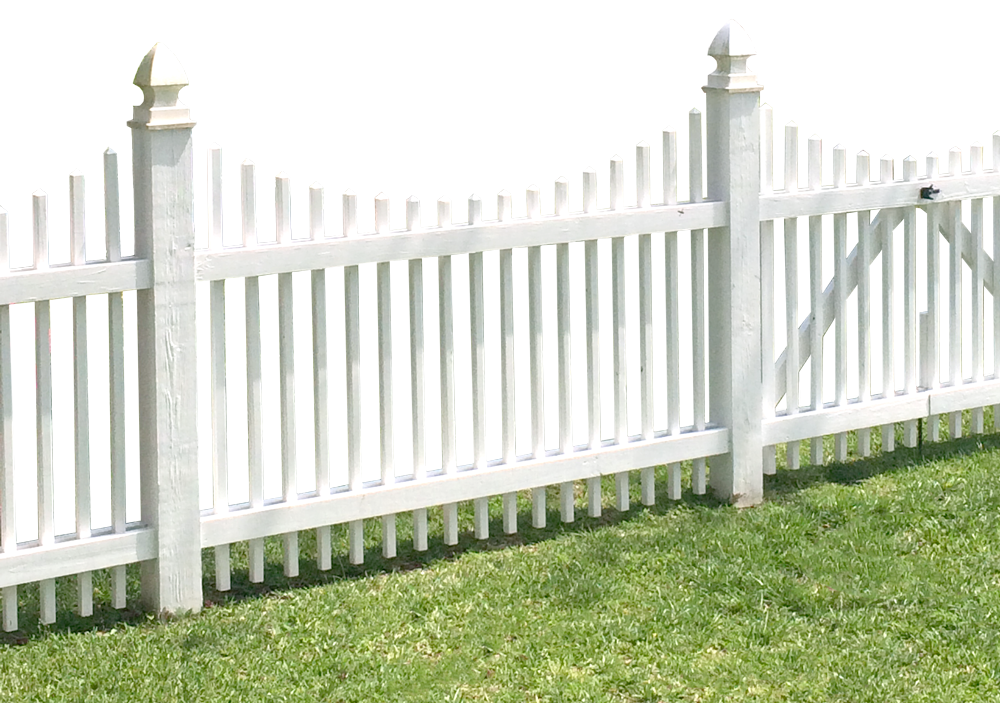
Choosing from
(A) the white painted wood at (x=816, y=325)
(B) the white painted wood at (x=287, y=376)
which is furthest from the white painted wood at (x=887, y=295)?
(B) the white painted wood at (x=287, y=376)

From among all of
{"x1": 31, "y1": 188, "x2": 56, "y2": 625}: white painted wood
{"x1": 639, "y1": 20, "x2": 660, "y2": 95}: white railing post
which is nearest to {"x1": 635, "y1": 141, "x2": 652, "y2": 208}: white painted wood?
{"x1": 31, "y1": 188, "x2": 56, "y2": 625}: white painted wood

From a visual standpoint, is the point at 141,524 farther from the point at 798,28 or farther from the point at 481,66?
the point at 481,66

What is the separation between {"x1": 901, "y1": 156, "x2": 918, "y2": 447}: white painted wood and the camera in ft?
19.4

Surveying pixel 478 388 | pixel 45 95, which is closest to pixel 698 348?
pixel 478 388

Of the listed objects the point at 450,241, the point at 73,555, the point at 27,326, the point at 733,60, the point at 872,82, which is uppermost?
the point at 872,82

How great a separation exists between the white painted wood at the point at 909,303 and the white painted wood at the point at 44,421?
3.19 metres

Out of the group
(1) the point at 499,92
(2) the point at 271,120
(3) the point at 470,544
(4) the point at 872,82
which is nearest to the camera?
(3) the point at 470,544

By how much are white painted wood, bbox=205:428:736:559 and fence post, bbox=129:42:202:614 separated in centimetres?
12

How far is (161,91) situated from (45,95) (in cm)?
174

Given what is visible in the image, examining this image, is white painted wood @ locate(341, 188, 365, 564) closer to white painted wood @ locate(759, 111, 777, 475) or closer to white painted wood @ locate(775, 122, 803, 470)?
white painted wood @ locate(759, 111, 777, 475)

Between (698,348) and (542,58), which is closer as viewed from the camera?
(698,348)

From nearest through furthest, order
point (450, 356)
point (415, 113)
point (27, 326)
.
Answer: point (450, 356), point (27, 326), point (415, 113)

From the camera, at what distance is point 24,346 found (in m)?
7.53

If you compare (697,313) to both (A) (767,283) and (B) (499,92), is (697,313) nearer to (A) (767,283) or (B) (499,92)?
(A) (767,283)
